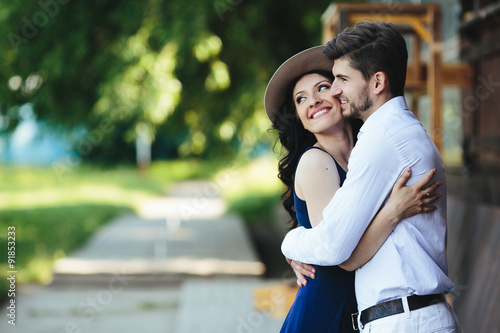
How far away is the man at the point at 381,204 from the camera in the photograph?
6.76 ft

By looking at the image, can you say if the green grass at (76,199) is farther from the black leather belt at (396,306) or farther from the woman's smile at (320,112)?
the black leather belt at (396,306)

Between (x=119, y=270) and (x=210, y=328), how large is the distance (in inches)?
151

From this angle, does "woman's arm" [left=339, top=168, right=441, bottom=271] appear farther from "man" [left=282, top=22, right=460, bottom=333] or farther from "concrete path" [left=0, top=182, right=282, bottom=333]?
"concrete path" [left=0, top=182, right=282, bottom=333]

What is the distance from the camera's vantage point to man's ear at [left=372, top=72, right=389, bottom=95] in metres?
2.16

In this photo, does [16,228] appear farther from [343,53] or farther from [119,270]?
[343,53]

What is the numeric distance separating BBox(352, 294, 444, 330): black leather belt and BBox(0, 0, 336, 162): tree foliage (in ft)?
19.4

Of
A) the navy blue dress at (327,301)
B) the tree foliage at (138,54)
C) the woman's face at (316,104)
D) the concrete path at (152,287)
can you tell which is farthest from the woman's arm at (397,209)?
the tree foliage at (138,54)

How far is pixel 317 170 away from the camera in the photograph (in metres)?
2.44

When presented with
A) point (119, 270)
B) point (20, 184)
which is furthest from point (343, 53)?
point (20, 184)

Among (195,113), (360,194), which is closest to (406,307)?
(360,194)

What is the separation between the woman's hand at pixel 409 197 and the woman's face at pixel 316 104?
21.5 inches

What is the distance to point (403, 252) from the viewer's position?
6.79 feet

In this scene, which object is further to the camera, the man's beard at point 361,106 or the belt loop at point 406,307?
the man's beard at point 361,106

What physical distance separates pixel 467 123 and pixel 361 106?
4.32 metres
